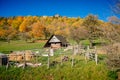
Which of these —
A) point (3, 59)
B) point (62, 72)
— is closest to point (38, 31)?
point (3, 59)

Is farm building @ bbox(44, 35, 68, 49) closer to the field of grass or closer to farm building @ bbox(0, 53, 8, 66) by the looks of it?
farm building @ bbox(0, 53, 8, 66)

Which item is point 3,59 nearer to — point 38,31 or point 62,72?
point 62,72

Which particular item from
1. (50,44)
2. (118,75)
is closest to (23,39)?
(50,44)

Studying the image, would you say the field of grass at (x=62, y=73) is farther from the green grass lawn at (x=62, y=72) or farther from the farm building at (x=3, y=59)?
the farm building at (x=3, y=59)

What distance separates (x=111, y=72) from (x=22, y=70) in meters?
9.24

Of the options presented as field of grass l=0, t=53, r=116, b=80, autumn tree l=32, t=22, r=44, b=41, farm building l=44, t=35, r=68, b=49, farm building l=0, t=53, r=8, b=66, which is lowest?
field of grass l=0, t=53, r=116, b=80

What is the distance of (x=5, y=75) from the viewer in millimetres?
22172

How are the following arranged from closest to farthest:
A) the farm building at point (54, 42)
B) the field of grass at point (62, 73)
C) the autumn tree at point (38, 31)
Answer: the field of grass at point (62, 73) < the farm building at point (54, 42) < the autumn tree at point (38, 31)

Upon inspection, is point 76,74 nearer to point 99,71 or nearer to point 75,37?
point 99,71

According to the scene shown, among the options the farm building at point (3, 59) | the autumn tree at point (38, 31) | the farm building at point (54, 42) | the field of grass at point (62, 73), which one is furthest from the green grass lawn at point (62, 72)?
the autumn tree at point (38, 31)

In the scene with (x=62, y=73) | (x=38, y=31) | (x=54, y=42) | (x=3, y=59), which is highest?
(x=38, y=31)

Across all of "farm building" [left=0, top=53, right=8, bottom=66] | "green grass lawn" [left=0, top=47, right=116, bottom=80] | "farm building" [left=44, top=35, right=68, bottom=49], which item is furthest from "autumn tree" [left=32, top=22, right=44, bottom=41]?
"green grass lawn" [left=0, top=47, right=116, bottom=80]

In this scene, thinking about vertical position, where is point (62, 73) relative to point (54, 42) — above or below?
below

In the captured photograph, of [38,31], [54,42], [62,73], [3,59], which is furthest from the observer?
[38,31]
